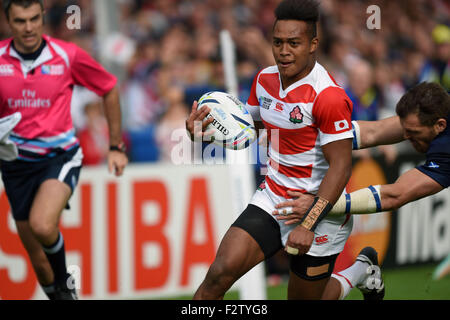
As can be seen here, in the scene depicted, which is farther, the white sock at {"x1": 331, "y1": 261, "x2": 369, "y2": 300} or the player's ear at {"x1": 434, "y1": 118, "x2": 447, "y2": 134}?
the white sock at {"x1": 331, "y1": 261, "x2": 369, "y2": 300}

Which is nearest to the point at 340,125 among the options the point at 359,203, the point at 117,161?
the point at 359,203

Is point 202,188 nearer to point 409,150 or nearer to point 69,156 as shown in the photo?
point 69,156

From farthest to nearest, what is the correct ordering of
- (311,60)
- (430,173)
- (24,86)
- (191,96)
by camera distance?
(191,96) < (24,86) < (430,173) < (311,60)

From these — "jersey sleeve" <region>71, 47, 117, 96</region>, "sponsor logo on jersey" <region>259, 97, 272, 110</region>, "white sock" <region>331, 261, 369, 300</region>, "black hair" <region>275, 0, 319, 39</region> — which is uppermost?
"black hair" <region>275, 0, 319, 39</region>

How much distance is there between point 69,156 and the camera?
20.3ft

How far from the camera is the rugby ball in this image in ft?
16.1

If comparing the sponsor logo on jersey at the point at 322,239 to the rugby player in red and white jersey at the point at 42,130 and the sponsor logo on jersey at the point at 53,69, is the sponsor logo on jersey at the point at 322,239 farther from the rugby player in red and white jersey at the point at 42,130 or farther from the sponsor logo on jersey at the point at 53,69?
the sponsor logo on jersey at the point at 53,69

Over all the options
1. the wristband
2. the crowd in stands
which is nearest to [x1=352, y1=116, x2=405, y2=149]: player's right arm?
the wristband

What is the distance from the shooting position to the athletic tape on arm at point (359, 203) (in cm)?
497

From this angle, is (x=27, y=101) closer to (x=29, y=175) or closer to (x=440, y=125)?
(x=29, y=175)

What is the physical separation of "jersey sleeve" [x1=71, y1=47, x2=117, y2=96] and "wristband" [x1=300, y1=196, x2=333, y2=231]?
2542 mm

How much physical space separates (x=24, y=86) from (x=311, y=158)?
8.50 feet

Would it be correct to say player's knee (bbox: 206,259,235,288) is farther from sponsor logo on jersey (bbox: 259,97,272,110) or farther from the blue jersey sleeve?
the blue jersey sleeve
